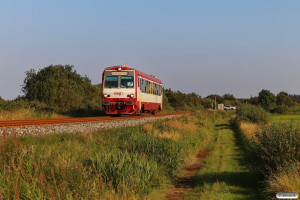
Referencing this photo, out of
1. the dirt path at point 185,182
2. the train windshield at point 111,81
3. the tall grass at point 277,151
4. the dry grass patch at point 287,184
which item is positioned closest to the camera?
the dry grass patch at point 287,184

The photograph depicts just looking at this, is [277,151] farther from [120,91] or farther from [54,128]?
[120,91]

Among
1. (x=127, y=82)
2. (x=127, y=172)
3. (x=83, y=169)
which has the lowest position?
(x=127, y=172)

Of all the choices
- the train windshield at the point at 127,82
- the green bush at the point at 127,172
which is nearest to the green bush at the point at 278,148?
the green bush at the point at 127,172

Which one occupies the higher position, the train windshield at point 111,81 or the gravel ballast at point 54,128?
the train windshield at point 111,81

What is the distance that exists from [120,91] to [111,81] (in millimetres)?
1151

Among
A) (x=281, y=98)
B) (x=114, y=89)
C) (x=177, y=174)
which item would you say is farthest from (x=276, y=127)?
(x=281, y=98)

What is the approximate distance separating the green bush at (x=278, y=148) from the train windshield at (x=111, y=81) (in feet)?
50.7

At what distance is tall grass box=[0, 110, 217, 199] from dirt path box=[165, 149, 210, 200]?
0.91 ft

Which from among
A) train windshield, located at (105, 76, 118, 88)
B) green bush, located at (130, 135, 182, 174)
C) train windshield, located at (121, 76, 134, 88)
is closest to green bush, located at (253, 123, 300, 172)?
green bush, located at (130, 135, 182, 174)

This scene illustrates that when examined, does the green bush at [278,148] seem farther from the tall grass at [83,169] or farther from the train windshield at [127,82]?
the train windshield at [127,82]

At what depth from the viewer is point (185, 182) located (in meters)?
9.14

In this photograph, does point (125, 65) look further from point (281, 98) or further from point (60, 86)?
point (281, 98)

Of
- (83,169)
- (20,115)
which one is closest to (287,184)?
(83,169)

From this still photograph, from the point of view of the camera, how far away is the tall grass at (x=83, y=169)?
Result: 5332 millimetres
